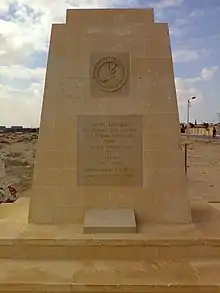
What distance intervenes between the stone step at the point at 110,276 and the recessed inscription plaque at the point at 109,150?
3.99 feet

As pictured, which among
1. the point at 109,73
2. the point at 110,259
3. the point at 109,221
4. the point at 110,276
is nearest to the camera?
the point at 110,276

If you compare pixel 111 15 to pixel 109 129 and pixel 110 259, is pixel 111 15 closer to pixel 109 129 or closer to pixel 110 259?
pixel 109 129

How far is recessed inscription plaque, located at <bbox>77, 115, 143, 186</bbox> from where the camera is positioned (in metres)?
5.42

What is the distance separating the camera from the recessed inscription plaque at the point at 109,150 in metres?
5.42

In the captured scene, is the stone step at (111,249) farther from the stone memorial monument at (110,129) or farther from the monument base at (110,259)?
the stone memorial monument at (110,129)

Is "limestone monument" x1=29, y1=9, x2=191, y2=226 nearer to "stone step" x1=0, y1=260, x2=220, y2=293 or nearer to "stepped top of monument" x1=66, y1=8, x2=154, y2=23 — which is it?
"stepped top of monument" x1=66, y1=8, x2=154, y2=23

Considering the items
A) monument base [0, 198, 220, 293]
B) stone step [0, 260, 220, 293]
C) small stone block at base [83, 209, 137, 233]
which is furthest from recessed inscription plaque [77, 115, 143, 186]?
stone step [0, 260, 220, 293]

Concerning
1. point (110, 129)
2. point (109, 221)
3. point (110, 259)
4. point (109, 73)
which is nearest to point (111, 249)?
point (110, 259)

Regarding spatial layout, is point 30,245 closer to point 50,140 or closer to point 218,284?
point 50,140

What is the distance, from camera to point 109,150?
17.9 feet

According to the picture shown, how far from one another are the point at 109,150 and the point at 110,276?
5.77 feet

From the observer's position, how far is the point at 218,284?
13.3 feet

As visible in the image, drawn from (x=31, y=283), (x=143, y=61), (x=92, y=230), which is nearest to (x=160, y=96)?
(x=143, y=61)

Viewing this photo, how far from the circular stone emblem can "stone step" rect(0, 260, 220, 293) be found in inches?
88.8
